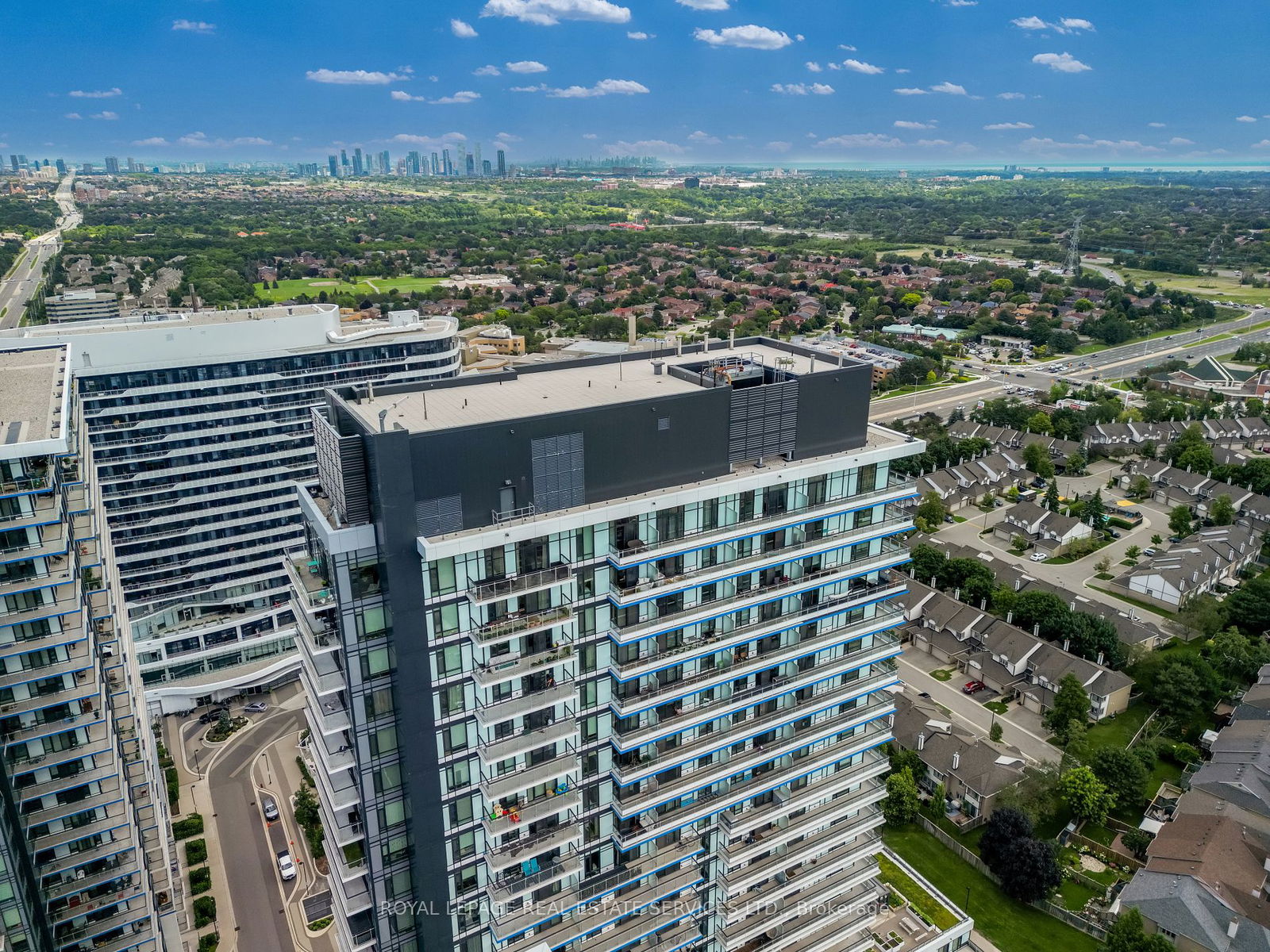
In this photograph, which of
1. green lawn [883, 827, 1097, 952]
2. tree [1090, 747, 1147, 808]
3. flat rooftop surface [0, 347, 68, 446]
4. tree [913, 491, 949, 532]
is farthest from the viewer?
tree [913, 491, 949, 532]

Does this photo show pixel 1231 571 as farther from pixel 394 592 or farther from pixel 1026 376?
pixel 394 592

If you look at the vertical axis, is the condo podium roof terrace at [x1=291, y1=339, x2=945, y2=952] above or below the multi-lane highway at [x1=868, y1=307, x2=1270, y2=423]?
above

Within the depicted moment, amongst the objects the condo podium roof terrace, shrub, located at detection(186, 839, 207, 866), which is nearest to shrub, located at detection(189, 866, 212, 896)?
shrub, located at detection(186, 839, 207, 866)

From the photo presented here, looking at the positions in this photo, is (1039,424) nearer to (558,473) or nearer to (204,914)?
(558,473)

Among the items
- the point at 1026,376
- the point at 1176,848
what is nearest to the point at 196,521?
the point at 1176,848

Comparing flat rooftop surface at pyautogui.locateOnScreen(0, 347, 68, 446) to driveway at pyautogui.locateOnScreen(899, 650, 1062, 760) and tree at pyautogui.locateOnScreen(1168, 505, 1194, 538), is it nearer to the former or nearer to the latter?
driveway at pyautogui.locateOnScreen(899, 650, 1062, 760)

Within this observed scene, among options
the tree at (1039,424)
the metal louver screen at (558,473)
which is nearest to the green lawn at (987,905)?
the metal louver screen at (558,473)
